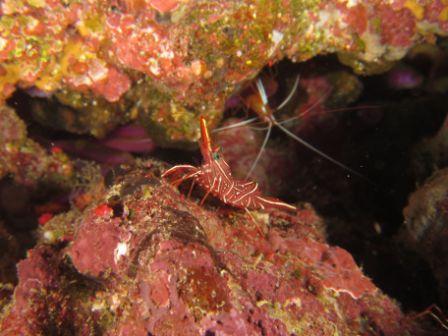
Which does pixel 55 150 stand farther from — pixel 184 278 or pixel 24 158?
pixel 184 278

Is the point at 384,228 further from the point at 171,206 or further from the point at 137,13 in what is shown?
the point at 137,13

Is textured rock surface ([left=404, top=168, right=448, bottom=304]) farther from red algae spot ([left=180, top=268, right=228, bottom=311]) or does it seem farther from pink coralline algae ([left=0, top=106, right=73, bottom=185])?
pink coralline algae ([left=0, top=106, right=73, bottom=185])

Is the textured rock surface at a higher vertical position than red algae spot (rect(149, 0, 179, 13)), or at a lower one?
lower

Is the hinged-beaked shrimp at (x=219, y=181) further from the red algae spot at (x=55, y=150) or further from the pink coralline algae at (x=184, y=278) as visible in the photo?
the red algae spot at (x=55, y=150)

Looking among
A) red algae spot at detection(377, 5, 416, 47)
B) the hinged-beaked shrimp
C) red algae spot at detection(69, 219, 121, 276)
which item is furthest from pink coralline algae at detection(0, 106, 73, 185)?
red algae spot at detection(377, 5, 416, 47)

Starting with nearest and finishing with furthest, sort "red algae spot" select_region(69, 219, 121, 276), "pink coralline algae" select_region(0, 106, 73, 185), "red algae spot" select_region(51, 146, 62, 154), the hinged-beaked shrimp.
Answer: "red algae spot" select_region(69, 219, 121, 276) → the hinged-beaked shrimp → "pink coralline algae" select_region(0, 106, 73, 185) → "red algae spot" select_region(51, 146, 62, 154)

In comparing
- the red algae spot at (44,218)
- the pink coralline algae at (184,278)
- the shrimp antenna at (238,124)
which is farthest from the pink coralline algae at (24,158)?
the shrimp antenna at (238,124)
